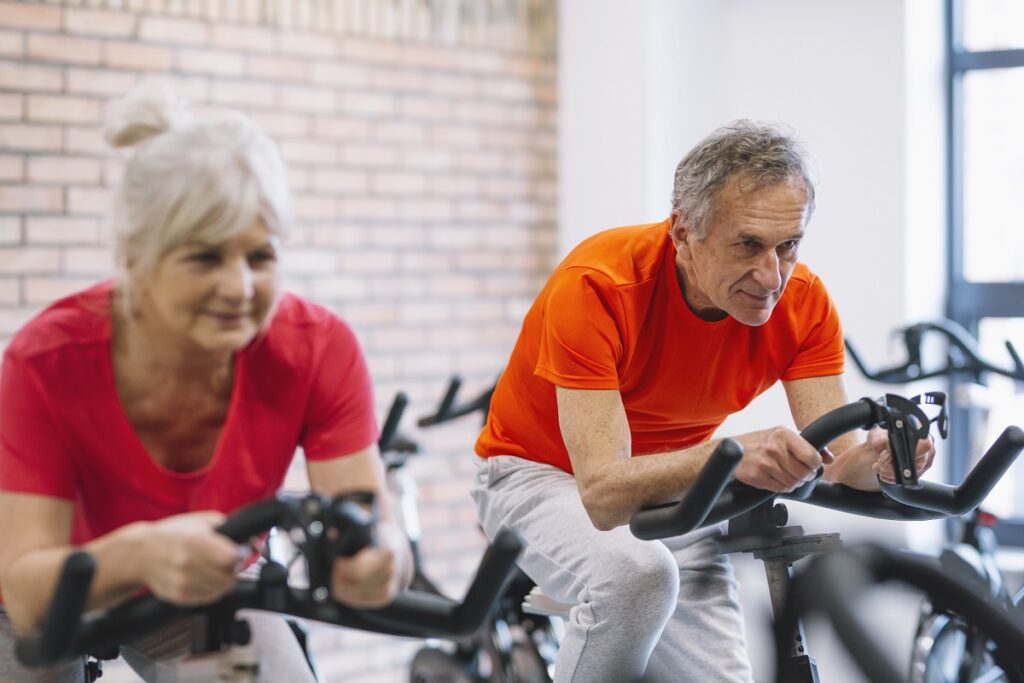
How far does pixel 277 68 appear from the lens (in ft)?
12.1

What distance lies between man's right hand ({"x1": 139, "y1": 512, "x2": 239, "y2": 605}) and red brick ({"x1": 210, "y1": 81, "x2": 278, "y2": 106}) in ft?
8.49

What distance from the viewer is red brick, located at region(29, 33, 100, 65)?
327 centimetres

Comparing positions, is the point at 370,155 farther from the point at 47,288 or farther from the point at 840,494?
the point at 840,494

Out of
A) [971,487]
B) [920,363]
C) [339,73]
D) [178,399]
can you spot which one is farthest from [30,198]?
[971,487]

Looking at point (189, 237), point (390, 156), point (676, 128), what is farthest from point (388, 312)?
point (189, 237)

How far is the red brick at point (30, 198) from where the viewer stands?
10.7 feet

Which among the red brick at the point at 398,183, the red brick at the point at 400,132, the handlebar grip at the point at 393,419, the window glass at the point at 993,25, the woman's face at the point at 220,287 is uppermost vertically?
the window glass at the point at 993,25

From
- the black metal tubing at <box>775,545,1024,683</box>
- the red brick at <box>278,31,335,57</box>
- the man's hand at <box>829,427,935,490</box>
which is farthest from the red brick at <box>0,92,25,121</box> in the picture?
the black metal tubing at <box>775,545,1024,683</box>

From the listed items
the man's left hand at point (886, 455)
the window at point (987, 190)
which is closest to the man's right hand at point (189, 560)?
the man's left hand at point (886, 455)

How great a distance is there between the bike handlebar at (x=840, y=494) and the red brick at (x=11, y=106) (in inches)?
92.2

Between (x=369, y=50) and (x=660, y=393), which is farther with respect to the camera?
(x=369, y=50)

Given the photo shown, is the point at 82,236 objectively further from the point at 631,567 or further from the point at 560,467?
the point at 631,567

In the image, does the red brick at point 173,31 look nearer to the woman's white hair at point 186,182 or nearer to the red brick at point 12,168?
the red brick at point 12,168

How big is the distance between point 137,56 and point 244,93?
322 millimetres
